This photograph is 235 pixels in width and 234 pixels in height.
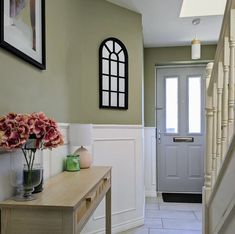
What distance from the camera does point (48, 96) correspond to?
81.0 inches

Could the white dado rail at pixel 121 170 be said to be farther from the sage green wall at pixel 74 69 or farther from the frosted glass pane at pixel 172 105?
the frosted glass pane at pixel 172 105

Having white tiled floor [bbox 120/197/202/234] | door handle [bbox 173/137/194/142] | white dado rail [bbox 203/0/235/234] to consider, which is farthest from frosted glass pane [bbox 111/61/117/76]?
door handle [bbox 173/137/194/142]

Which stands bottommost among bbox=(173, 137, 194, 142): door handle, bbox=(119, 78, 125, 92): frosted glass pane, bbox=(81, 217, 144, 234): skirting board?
bbox=(81, 217, 144, 234): skirting board

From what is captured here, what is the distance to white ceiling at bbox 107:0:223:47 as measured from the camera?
9.91 ft

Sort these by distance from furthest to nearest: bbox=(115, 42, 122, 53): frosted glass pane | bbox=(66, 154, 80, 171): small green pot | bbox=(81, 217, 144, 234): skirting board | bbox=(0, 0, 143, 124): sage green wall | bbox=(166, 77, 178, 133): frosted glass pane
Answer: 1. bbox=(166, 77, 178, 133): frosted glass pane
2. bbox=(115, 42, 122, 53): frosted glass pane
3. bbox=(81, 217, 144, 234): skirting board
4. bbox=(66, 154, 80, 171): small green pot
5. bbox=(0, 0, 143, 124): sage green wall

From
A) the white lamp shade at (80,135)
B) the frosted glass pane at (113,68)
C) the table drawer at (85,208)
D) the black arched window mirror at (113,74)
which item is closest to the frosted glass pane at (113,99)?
the black arched window mirror at (113,74)

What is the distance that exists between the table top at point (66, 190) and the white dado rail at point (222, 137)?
770 millimetres

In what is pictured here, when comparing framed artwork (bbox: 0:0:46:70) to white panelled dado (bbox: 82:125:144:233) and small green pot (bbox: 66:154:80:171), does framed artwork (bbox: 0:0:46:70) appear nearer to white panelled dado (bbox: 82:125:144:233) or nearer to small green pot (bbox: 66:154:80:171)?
small green pot (bbox: 66:154:80:171)

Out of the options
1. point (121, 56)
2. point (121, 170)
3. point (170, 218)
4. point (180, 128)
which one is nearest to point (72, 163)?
point (121, 170)

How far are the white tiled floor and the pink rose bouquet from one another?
2.06 meters

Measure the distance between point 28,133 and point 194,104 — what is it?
3.76 meters

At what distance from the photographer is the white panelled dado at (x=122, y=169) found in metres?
2.88

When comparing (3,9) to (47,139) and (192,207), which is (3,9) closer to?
(47,139)

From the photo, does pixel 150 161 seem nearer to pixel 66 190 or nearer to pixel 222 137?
pixel 222 137
